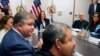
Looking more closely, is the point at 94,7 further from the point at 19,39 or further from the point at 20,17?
the point at 19,39

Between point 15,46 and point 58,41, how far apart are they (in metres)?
0.39

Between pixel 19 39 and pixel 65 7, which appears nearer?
pixel 19 39

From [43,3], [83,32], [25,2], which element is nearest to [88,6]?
[43,3]

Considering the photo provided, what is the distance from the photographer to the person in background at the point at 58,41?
1345 mm

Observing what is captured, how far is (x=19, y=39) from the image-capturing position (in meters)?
1.68

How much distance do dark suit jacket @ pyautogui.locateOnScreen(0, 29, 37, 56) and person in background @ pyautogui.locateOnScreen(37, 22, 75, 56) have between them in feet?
0.75

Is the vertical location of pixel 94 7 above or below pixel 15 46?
below

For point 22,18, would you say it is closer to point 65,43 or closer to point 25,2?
point 65,43

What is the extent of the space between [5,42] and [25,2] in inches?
246

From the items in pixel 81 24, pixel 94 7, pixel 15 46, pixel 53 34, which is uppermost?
pixel 53 34

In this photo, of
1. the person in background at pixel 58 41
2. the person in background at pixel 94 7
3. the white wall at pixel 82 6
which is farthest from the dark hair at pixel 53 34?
the white wall at pixel 82 6

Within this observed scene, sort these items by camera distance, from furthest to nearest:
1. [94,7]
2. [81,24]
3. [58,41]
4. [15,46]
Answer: [94,7], [81,24], [15,46], [58,41]

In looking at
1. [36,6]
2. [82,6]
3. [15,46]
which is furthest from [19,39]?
[82,6]

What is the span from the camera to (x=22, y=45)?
5.24 feet
